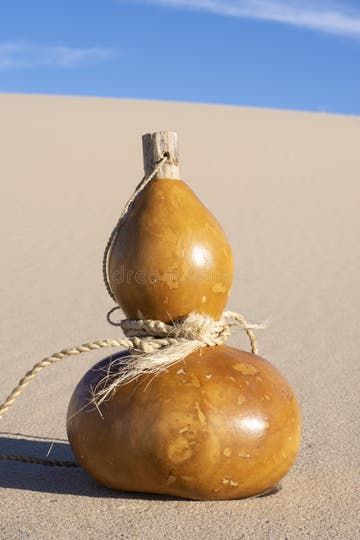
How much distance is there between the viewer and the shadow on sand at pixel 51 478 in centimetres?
290

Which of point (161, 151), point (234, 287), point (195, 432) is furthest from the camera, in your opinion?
point (234, 287)

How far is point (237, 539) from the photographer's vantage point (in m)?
2.51

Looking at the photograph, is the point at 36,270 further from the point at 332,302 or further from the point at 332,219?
the point at 332,219

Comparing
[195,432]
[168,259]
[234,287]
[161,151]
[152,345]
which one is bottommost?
[234,287]

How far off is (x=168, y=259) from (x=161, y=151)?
434mm

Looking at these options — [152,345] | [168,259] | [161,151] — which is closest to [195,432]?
[152,345]

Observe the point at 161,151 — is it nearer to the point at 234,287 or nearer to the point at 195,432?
the point at 195,432

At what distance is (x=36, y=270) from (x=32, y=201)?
4.37 metres

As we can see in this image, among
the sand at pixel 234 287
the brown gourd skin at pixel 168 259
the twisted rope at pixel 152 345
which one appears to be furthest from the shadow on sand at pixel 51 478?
the brown gourd skin at pixel 168 259

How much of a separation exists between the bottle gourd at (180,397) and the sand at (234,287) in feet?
0.39

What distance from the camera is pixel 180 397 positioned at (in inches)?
107

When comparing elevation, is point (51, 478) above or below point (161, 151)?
below

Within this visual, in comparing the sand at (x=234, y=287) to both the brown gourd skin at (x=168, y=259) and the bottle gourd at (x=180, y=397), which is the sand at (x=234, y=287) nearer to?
the bottle gourd at (x=180, y=397)

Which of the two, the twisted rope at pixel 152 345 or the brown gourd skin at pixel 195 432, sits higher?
the twisted rope at pixel 152 345
